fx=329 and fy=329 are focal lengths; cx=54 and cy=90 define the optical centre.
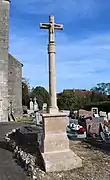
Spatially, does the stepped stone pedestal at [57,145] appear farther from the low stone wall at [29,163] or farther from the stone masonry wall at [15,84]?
the stone masonry wall at [15,84]

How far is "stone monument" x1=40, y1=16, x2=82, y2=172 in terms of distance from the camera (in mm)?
9188

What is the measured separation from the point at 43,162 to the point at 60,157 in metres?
0.51

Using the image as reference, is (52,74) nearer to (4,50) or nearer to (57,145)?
(57,145)

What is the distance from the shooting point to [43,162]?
9.16 m

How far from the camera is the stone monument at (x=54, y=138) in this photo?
9.19 metres

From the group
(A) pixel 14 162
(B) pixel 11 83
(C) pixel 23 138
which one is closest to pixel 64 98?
(B) pixel 11 83

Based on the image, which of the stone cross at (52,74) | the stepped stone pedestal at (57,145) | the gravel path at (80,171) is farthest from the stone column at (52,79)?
the gravel path at (80,171)

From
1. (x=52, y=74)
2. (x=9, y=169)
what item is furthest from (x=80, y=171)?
(x=52, y=74)

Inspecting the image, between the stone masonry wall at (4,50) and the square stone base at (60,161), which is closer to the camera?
the square stone base at (60,161)

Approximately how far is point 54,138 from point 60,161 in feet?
2.43

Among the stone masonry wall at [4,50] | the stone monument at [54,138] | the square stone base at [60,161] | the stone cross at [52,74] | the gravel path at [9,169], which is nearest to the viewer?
the gravel path at [9,169]

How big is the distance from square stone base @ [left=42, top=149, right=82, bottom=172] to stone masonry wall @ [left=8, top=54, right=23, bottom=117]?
31289 millimetres

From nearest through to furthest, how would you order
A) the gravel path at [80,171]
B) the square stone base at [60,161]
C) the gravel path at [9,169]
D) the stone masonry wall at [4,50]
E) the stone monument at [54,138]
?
the gravel path at [80,171], the gravel path at [9,169], the square stone base at [60,161], the stone monument at [54,138], the stone masonry wall at [4,50]

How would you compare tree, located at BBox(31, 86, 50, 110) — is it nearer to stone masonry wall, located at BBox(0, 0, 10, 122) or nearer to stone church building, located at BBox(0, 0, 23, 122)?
stone church building, located at BBox(0, 0, 23, 122)
